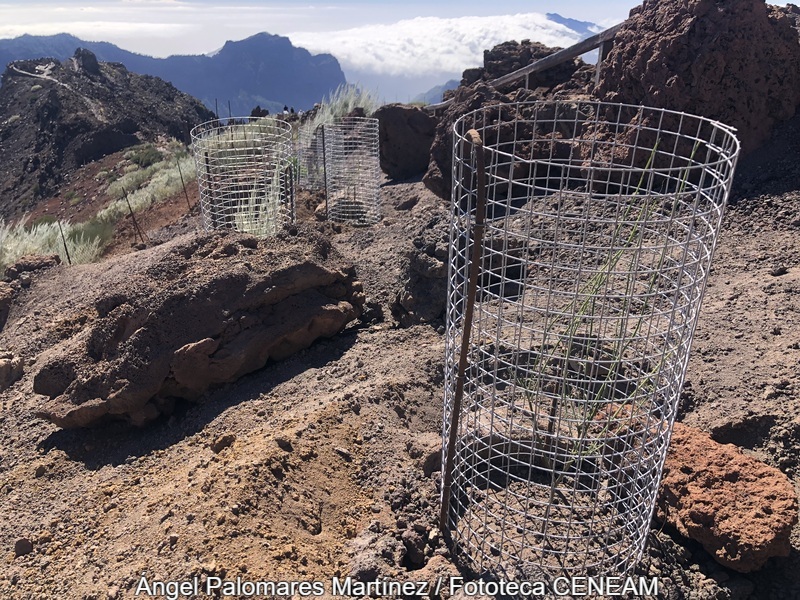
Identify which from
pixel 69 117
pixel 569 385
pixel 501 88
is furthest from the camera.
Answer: pixel 69 117

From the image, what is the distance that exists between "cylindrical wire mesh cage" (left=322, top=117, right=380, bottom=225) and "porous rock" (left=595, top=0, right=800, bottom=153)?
4470mm

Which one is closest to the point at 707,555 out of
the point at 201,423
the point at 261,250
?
the point at 201,423

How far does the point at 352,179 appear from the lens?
10.4 m

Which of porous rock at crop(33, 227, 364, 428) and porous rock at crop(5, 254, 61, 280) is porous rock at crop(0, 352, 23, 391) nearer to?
porous rock at crop(33, 227, 364, 428)

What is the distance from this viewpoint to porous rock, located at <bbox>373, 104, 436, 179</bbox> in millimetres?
11211

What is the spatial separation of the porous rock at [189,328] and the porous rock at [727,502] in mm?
2909

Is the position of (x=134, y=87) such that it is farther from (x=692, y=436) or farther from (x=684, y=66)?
(x=692, y=436)

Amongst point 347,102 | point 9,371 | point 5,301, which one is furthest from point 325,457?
point 347,102

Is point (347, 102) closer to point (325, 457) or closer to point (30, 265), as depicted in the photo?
point (30, 265)

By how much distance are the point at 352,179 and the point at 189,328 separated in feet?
20.4

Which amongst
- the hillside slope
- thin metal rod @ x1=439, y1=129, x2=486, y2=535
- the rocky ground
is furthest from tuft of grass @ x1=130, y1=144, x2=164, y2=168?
thin metal rod @ x1=439, y1=129, x2=486, y2=535

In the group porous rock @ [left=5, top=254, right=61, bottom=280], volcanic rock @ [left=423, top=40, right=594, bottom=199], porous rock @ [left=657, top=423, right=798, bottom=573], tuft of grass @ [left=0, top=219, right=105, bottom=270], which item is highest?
volcanic rock @ [left=423, top=40, right=594, bottom=199]

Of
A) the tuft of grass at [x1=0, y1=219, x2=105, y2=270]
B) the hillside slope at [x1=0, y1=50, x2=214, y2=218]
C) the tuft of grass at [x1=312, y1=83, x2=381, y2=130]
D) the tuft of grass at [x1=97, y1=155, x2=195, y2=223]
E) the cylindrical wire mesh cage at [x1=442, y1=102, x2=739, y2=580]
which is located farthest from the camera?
the hillside slope at [x1=0, y1=50, x2=214, y2=218]

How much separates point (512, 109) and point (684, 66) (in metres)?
2.03
